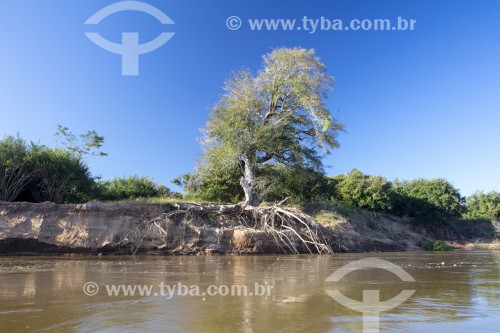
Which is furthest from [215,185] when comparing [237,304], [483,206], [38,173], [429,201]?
[483,206]

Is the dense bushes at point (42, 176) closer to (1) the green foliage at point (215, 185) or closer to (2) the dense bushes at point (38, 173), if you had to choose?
(2) the dense bushes at point (38, 173)

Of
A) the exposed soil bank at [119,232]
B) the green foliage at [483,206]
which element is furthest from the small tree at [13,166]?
the green foliage at [483,206]

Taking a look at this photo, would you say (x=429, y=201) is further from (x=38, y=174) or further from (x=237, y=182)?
(x=38, y=174)

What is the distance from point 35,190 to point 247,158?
39.0 feet

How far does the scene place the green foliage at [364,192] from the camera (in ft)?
88.3

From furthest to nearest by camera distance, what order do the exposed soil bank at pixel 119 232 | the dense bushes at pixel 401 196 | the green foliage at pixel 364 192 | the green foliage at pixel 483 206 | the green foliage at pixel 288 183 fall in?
the green foliage at pixel 483 206 → the dense bushes at pixel 401 196 → the green foliage at pixel 364 192 → the green foliage at pixel 288 183 → the exposed soil bank at pixel 119 232

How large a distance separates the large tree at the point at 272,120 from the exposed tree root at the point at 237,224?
218 centimetres

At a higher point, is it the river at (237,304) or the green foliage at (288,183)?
the green foliage at (288,183)

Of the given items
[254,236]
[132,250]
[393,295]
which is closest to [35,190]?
[132,250]

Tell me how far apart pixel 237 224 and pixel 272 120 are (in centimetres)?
649

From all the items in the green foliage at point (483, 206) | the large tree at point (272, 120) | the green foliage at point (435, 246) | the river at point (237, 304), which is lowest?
the green foliage at point (435, 246)

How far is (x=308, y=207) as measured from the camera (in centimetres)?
1969

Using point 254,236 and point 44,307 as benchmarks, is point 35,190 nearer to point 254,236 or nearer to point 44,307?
point 254,236

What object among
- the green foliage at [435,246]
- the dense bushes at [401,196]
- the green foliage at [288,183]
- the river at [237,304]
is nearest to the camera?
the river at [237,304]
